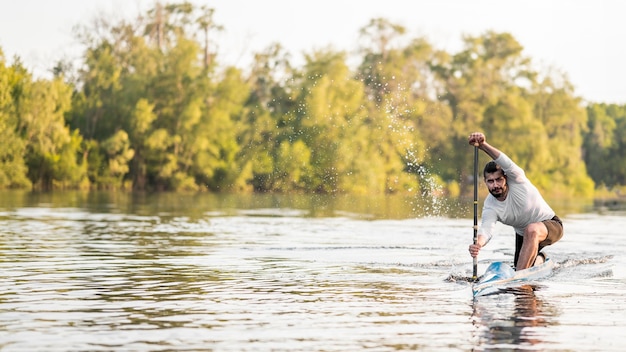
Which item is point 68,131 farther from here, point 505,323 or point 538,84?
point 505,323

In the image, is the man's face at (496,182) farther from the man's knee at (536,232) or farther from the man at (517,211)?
the man's knee at (536,232)

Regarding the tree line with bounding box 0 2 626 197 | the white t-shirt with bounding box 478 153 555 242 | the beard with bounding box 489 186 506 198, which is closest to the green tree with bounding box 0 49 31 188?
the tree line with bounding box 0 2 626 197

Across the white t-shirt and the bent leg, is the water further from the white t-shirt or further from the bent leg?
the white t-shirt

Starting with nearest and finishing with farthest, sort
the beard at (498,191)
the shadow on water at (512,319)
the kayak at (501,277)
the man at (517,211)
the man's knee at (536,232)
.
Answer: the shadow on water at (512,319), the kayak at (501,277), the man at (517,211), the beard at (498,191), the man's knee at (536,232)

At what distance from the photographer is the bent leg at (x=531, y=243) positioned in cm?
1608

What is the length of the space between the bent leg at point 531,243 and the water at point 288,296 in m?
0.44

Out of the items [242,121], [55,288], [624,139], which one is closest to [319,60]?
[242,121]

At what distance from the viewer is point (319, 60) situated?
9400cm

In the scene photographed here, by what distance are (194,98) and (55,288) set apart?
75919mm

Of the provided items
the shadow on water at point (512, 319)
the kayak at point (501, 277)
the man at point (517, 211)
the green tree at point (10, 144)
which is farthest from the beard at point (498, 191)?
the green tree at point (10, 144)

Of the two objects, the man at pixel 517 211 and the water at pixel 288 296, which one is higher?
the man at pixel 517 211

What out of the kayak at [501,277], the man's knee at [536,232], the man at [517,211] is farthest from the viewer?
the man's knee at [536,232]

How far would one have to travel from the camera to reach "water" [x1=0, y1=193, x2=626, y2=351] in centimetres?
1105

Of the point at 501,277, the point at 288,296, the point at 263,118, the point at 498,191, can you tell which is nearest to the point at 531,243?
the point at 501,277
